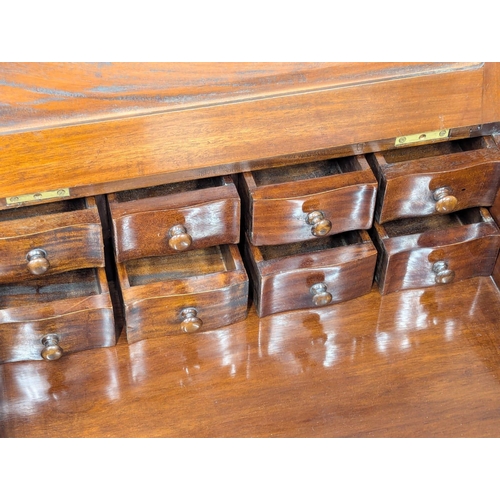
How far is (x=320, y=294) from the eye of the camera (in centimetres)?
190

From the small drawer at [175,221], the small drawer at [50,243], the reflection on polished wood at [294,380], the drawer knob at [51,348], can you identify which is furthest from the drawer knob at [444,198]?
the drawer knob at [51,348]

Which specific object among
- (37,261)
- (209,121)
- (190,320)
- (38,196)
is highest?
(209,121)

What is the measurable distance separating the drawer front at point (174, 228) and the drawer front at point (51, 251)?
4 cm

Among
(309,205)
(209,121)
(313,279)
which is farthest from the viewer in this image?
(313,279)

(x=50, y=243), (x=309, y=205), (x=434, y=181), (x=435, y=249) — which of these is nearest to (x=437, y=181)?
(x=434, y=181)

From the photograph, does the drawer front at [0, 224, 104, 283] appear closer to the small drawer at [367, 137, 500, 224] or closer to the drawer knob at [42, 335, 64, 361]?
the drawer knob at [42, 335, 64, 361]

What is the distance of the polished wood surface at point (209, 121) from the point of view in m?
1.61

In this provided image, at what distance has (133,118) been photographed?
A: 5.37ft

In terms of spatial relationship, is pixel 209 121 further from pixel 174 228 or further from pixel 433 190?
pixel 433 190

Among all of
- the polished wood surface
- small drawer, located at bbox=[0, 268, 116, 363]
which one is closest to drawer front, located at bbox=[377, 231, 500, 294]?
the polished wood surface

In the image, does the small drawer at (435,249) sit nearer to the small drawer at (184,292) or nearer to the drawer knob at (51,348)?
the small drawer at (184,292)

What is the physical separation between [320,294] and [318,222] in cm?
17

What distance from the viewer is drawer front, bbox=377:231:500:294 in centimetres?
190

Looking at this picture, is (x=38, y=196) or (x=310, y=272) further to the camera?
(x=310, y=272)
